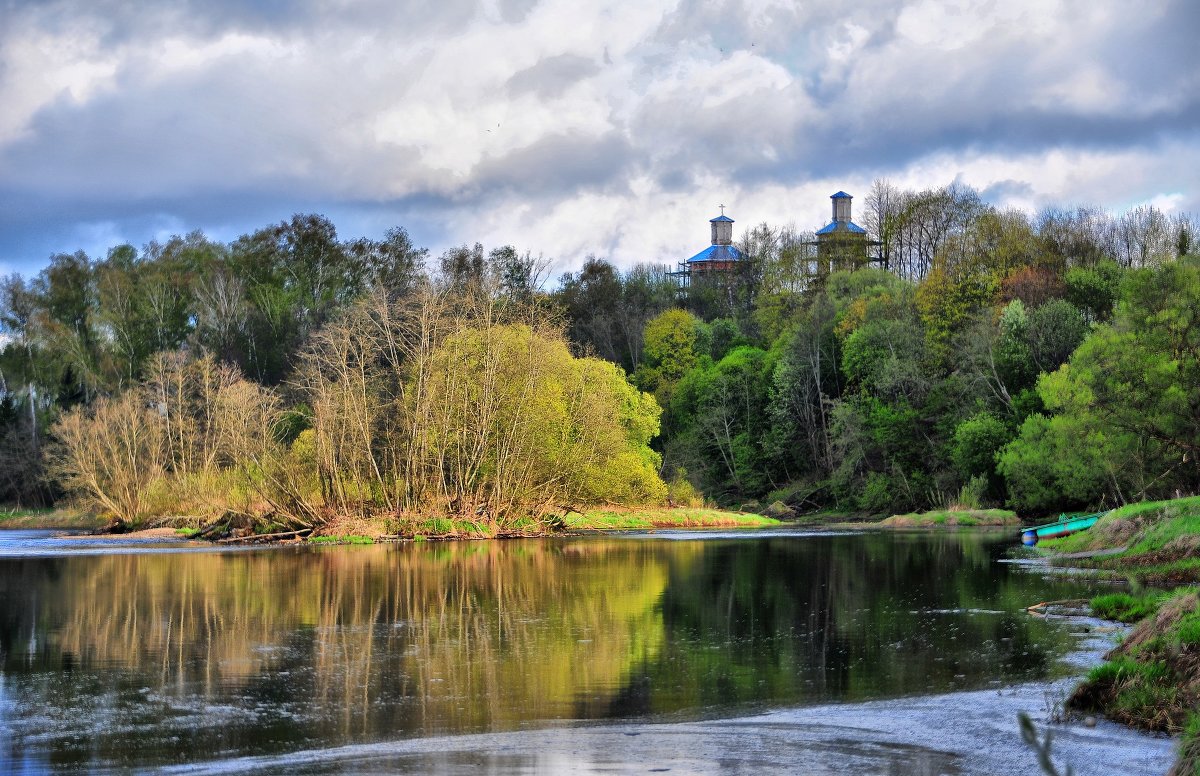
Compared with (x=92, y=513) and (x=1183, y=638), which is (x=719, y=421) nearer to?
(x=92, y=513)

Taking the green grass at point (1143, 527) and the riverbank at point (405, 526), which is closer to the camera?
the green grass at point (1143, 527)

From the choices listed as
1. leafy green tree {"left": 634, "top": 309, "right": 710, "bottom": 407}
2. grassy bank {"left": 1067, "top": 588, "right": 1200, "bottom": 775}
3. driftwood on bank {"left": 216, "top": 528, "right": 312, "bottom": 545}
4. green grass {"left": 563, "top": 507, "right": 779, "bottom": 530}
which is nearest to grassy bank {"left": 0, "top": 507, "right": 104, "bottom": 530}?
driftwood on bank {"left": 216, "top": 528, "right": 312, "bottom": 545}

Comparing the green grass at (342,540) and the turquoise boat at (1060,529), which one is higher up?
the turquoise boat at (1060,529)

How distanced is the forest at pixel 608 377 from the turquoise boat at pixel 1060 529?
419 centimetres

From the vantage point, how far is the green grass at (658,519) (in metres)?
74.6

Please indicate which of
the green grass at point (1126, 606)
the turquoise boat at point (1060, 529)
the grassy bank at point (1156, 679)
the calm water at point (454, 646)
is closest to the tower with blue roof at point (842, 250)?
the turquoise boat at point (1060, 529)

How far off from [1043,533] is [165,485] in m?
50.7

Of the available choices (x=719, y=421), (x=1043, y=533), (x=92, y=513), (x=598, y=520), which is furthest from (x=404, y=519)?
(x=719, y=421)

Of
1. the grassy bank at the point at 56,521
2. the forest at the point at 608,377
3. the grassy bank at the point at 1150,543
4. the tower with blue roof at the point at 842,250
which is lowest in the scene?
the grassy bank at the point at 56,521

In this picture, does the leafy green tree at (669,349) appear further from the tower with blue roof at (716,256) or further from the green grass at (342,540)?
the green grass at (342,540)

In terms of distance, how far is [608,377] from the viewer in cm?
7950

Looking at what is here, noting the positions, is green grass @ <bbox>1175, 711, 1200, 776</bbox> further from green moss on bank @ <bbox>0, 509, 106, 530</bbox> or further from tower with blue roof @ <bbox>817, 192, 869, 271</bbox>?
tower with blue roof @ <bbox>817, 192, 869, 271</bbox>

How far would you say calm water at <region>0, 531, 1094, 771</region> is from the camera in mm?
16547

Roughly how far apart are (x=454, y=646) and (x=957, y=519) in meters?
57.8
